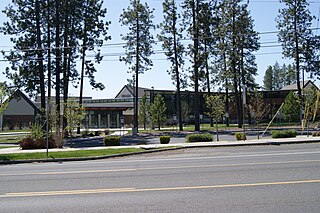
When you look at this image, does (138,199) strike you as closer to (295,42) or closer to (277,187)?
(277,187)

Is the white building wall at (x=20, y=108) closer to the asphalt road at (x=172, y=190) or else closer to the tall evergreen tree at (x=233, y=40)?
the tall evergreen tree at (x=233, y=40)

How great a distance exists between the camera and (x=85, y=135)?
37.2m

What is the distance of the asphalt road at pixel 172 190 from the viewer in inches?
261

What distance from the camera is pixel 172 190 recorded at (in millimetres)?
8039

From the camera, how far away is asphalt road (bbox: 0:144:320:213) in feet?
21.8

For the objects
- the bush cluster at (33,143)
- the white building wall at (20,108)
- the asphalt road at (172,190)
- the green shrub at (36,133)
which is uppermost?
the white building wall at (20,108)

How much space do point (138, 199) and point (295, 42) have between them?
44.8 m

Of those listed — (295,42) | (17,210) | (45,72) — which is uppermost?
(295,42)

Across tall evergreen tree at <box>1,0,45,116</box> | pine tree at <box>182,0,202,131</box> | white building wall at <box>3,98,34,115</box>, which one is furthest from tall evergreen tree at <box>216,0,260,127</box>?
white building wall at <box>3,98,34,115</box>

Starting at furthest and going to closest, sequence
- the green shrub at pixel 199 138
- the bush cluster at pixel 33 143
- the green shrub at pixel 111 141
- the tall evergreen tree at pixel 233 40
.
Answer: the tall evergreen tree at pixel 233 40 < the green shrub at pixel 111 141 < the green shrub at pixel 199 138 < the bush cluster at pixel 33 143

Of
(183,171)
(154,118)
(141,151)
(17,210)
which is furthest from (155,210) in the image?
(154,118)

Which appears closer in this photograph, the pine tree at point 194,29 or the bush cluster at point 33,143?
the bush cluster at point 33,143

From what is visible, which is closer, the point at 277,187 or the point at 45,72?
the point at 277,187

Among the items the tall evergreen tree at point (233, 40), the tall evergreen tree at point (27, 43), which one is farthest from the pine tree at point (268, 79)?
the tall evergreen tree at point (27, 43)
